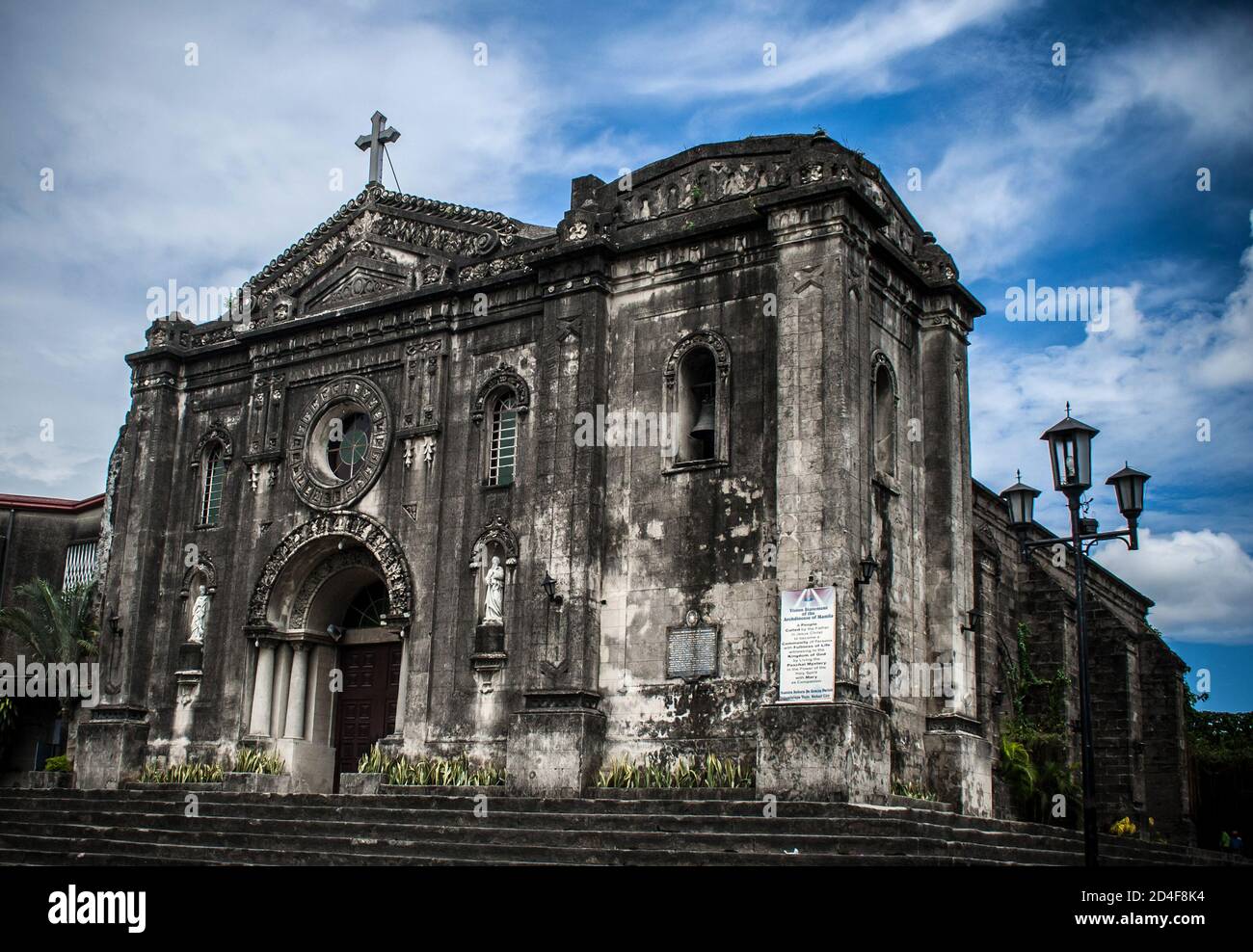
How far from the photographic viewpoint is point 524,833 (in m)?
16.0

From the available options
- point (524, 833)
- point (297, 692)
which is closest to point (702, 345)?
point (524, 833)

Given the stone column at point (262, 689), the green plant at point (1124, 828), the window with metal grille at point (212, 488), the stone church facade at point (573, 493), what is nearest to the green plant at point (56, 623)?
the stone church facade at point (573, 493)

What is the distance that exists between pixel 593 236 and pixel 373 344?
5098 millimetres

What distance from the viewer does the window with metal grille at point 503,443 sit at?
21.9 meters

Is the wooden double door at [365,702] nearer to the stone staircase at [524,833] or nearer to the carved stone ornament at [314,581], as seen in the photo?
the carved stone ornament at [314,581]

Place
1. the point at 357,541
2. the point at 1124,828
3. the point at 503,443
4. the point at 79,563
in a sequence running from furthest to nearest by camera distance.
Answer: the point at 79,563
the point at 1124,828
the point at 357,541
the point at 503,443

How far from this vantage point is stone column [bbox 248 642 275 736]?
23.3m

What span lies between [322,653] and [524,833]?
9.29 meters

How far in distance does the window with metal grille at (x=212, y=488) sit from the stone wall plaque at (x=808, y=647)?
491 inches

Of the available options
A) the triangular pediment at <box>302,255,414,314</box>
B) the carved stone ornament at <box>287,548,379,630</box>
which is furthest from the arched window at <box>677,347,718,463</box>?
the carved stone ornament at <box>287,548,379,630</box>

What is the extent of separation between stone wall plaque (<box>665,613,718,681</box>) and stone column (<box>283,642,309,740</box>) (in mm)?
7779

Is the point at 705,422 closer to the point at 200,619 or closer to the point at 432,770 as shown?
the point at 432,770

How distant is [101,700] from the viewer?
2472cm
